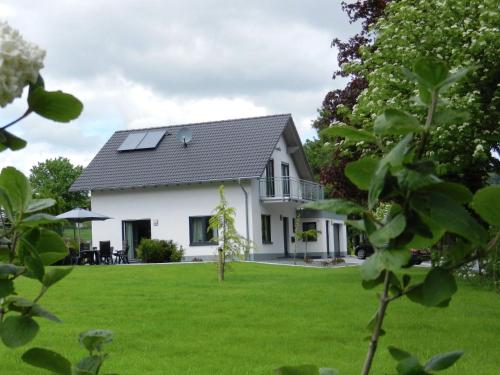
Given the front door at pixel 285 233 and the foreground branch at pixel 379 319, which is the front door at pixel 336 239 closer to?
the front door at pixel 285 233

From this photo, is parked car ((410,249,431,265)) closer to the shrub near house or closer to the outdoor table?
the outdoor table

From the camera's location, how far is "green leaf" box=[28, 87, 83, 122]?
1.07 metres

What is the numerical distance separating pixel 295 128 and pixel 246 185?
16.3ft

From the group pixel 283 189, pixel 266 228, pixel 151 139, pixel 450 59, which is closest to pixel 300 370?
pixel 450 59

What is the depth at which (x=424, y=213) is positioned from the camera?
91cm

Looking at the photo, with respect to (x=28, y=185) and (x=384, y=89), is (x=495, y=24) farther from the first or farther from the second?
(x=28, y=185)

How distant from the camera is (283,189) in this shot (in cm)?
3228

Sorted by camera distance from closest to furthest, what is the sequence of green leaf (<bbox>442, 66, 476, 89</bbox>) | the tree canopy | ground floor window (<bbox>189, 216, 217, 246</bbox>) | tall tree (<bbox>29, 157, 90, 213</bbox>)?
green leaf (<bbox>442, 66, 476, 89</bbox>) → the tree canopy → ground floor window (<bbox>189, 216, 217, 246</bbox>) → tall tree (<bbox>29, 157, 90, 213</bbox>)

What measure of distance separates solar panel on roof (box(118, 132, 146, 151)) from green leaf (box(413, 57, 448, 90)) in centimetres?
3212

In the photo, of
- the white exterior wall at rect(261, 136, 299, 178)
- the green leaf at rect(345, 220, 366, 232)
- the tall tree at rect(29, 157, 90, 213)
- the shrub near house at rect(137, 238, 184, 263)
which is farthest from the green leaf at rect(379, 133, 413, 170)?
the tall tree at rect(29, 157, 90, 213)

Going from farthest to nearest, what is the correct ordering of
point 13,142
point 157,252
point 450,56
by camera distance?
point 157,252 < point 450,56 < point 13,142

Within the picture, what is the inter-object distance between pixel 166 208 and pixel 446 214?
30232 mm

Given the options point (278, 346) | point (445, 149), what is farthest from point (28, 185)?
point (445, 149)

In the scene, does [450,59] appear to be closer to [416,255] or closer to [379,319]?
[416,255]
